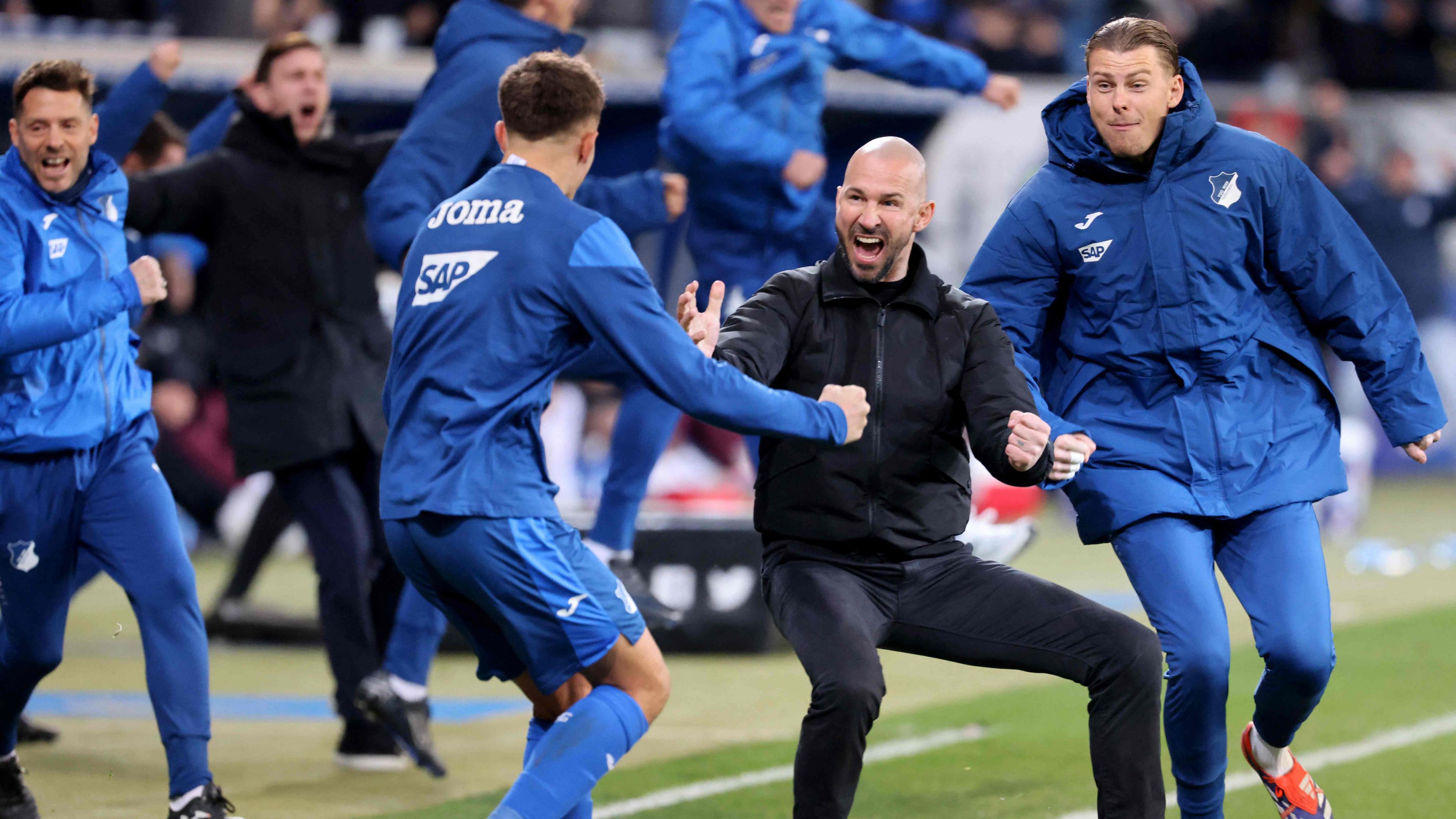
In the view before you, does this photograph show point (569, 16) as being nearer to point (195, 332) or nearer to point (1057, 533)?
point (195, 332)

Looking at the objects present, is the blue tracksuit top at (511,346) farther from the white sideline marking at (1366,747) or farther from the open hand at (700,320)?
the white sideline marking at (1366,747)

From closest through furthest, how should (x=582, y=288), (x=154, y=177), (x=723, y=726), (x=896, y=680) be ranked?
(x=582, y=288), (x=154, y=177), (x=723, y=726), (x=896, y=680)

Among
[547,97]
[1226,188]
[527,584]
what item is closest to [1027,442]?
[1226,188]

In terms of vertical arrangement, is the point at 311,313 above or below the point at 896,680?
above

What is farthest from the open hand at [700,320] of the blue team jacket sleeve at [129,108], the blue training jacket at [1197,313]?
the blue team jacket sleeve at [129,108]

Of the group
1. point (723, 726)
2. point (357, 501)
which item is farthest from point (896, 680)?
point (357, 501)

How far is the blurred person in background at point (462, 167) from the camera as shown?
6.20 meters

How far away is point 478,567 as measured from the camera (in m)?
4.16

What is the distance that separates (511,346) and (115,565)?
184 centimetres

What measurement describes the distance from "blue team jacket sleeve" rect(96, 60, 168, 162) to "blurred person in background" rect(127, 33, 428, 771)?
167mm

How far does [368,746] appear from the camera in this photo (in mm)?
6633

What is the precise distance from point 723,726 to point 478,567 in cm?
332

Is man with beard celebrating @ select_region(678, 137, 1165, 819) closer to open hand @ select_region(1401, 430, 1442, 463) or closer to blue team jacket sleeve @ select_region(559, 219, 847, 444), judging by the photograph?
blue team jacket sleeve @ select_region(559, 219, 847, 444)

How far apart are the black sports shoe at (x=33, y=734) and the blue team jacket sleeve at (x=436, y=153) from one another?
2.37m
